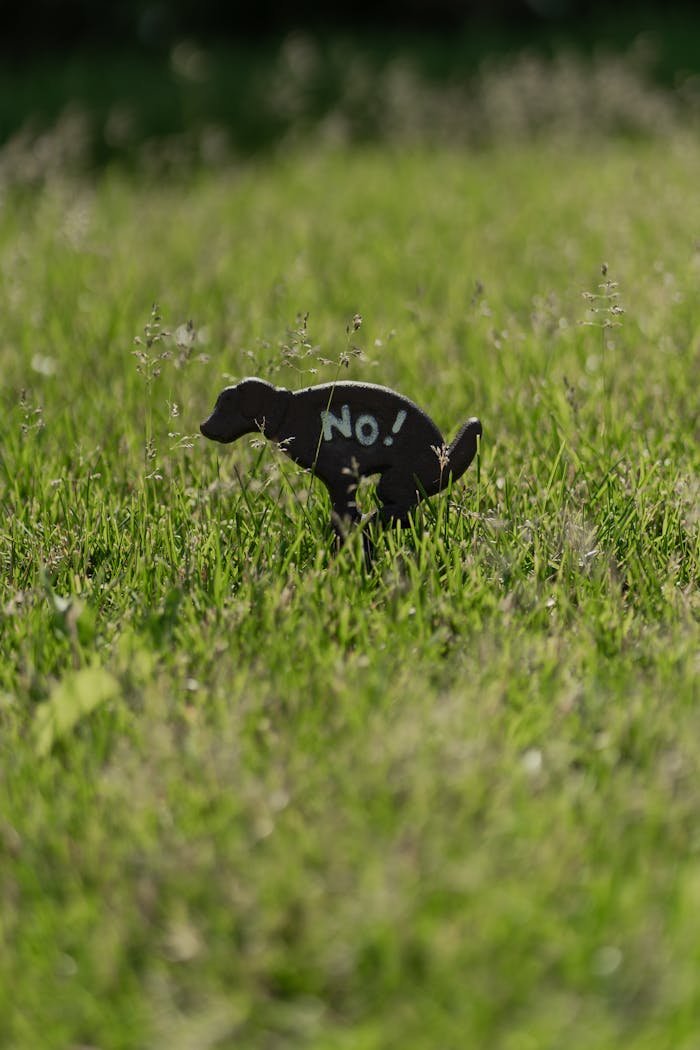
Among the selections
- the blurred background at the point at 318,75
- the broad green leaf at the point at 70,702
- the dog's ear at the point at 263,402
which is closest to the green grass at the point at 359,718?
the broad green leaf at the point at 70,702

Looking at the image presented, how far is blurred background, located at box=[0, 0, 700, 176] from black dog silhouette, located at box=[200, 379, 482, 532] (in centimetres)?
334

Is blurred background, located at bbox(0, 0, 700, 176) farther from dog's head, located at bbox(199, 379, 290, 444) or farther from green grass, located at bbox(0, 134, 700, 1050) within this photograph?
dog's head, located at bbox(199, 379, 290, 444)

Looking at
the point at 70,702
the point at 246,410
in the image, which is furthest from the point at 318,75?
the point at 70,702

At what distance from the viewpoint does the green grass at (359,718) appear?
67.1 inches

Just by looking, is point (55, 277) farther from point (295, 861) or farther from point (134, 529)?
point (295, 861)

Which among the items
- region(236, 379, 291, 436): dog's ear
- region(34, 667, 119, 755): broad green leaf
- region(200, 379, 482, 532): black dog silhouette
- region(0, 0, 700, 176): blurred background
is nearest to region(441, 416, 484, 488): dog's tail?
region(200, 379, 482, 532): black dog silhouette

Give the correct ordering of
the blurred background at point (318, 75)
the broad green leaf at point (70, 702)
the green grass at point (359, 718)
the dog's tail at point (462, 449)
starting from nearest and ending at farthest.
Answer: the green grass at point (359, 718) → the broad green leaf at point (70, 702) → the dog's tail at point (462, 449) → the blurred background at point (318, 75)

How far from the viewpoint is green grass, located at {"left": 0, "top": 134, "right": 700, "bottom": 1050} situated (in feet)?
5.59

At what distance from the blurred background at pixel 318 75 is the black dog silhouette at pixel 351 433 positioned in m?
3.34

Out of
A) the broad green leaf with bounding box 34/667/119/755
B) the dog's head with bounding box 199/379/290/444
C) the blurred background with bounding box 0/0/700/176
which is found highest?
the blurred background with bounding box 0/0/700/176

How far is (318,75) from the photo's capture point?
10258 mm

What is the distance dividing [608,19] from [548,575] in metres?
11.6

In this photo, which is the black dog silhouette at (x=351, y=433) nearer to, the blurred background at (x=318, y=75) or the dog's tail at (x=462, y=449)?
the dog's tail at (x=462, y=449)

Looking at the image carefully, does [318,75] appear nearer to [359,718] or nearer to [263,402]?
[263,402]
